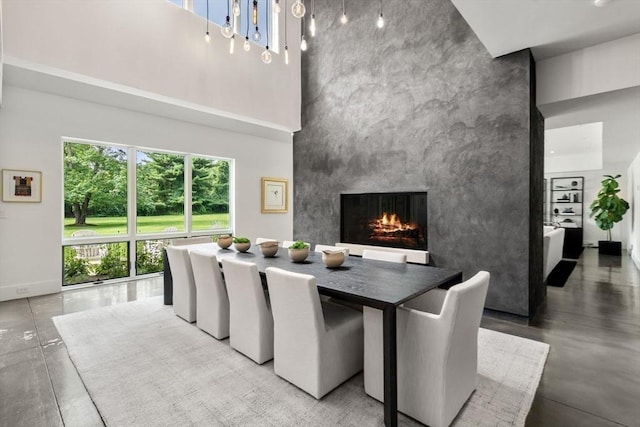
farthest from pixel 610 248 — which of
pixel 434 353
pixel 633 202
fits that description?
pixel 434 353

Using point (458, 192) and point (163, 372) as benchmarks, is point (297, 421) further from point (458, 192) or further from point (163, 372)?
point (458, 192)

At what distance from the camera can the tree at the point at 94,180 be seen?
477 cm

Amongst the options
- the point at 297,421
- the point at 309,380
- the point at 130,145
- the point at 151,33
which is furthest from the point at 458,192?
the point at 130,145

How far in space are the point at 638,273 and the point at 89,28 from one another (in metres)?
9.29

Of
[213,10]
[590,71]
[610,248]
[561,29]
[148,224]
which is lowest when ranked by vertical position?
[610,248]

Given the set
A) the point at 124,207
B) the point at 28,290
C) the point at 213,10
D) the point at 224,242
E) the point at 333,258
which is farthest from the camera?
the point at 124,207

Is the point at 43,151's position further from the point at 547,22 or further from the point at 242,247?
the point at 547,22

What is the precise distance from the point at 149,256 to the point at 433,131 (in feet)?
16.7

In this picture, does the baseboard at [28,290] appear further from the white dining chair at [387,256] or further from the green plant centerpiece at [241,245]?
the white dining chair at [387,256]

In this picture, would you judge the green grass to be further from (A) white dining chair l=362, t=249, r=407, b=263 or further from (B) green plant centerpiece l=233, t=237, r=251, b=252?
(A) white dining chair l=362, t=249, r=407, b=263

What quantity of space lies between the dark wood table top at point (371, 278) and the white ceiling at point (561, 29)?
7.22 ft

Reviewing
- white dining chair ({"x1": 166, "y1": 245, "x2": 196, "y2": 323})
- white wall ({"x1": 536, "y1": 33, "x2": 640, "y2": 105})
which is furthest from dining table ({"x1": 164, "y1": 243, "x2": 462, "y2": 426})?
white wall ({"x1": 536, "y1": 33, "x2": 640, "y2": 105})

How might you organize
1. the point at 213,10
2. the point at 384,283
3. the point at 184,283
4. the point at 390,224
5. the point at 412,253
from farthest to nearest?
the point at 213,10
the point at 390,224
the point at 412,253
the point at 184,283
the point at 384,283

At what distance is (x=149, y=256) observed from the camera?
18.1 ft
